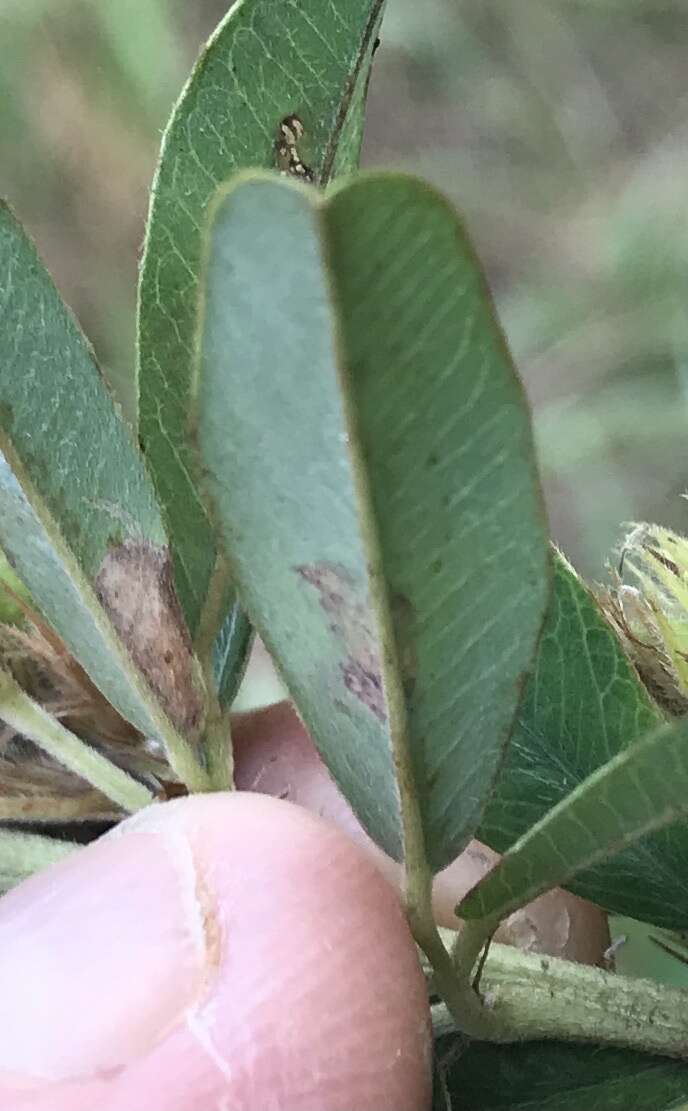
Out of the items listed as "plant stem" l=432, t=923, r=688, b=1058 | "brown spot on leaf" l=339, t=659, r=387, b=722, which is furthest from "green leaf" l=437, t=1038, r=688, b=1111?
"brown spot on leaf" l=339, t=659, r=387, b=722

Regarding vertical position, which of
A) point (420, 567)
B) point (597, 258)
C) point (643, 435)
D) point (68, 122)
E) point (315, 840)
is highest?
point (68, 122)

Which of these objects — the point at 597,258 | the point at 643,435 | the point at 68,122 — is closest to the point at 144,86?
the point at 68,122

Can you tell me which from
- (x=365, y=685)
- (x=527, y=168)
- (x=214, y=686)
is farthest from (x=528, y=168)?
(x=365, y=685)

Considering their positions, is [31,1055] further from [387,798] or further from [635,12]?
[635,12]

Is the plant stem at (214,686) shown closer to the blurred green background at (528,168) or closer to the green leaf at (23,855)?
the green leaf at (23,855)

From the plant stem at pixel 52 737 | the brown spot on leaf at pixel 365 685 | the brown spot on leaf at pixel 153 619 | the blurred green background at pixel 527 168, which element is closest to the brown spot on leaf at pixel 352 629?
the brown spot on leaf at pixel 365 685

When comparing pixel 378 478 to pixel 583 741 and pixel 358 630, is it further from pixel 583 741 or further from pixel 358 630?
pixel 583 741

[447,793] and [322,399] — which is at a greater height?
[322,399]
